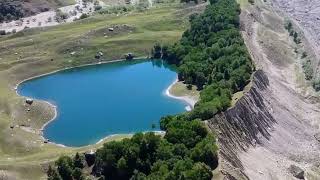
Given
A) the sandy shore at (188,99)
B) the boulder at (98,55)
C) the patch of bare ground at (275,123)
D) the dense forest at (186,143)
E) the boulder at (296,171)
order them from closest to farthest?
the dense forest at (186,143) → the patch of bare ground at (275,123) → the boulder at (296,171) → the sandy shore at (188,99) → the boulder at (98,55)

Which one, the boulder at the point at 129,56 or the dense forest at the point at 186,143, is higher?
the dense forest at the point at 186,143

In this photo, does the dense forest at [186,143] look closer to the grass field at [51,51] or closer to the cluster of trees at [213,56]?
the cluster of trees at [213,56]

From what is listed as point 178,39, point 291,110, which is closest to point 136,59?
point 178,39

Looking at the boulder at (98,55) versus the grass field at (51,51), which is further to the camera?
the boulder at (98,55)

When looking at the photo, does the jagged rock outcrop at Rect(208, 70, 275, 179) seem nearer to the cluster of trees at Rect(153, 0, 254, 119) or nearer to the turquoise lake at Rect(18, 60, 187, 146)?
the cluster of trees at Rect(153, 0, 254, 119)

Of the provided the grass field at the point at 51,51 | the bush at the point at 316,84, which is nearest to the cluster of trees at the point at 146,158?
the grass field at the point at 51,51

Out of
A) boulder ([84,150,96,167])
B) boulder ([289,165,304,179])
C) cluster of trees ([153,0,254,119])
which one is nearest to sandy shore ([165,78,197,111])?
cluster of trees ([153,0,254,119])

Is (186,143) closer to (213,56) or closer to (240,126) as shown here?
(240,126)

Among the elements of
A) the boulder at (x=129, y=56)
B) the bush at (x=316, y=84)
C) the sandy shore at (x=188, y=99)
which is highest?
the sandy shore at (x=188, y=99)
